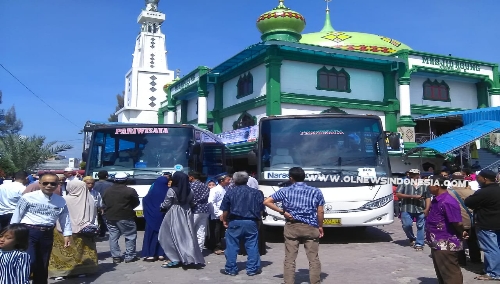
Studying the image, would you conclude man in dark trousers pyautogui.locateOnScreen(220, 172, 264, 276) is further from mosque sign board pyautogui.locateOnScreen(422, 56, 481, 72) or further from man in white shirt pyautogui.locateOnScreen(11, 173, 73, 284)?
mosque sign board pyautogui.locateOnScreen(422, 56, 481, 72)

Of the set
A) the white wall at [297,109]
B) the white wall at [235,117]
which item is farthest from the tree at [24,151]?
the white wall at [297,109]

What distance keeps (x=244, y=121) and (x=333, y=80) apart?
5.16 m

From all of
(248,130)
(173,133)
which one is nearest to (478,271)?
(173,133)

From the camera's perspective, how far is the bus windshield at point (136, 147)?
1040 centimetres

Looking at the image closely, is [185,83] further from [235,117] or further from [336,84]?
[336,84]

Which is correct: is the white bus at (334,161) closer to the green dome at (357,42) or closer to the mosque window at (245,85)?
the mosque window at (245,85)

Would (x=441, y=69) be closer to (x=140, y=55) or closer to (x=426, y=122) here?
(x=426, y=122)

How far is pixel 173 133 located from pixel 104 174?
1.95 metres

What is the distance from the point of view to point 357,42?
27172 millimetres

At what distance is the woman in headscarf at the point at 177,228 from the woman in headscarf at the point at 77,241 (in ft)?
3.53

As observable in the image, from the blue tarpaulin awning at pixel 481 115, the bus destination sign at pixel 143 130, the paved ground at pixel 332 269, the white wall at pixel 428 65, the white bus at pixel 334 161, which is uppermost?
the white wall at pixel 428 65

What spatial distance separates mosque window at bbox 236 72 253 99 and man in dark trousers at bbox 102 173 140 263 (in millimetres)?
15472

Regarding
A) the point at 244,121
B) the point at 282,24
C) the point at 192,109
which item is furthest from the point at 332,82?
the point at 192,109

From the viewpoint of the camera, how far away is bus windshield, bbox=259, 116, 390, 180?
8875mm
